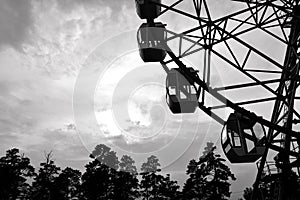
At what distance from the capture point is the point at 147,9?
380 inches

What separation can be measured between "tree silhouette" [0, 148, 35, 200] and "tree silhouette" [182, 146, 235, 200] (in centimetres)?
2824

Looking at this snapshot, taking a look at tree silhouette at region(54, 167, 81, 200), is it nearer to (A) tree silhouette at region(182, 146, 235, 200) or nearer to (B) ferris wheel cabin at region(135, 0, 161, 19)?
(A) tree silhouette at region(182, 146, 235, 200)

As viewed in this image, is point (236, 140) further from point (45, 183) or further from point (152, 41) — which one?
point (45, 183)

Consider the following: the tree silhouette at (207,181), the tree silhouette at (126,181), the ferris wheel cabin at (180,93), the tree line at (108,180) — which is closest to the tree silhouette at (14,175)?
the tree line at (108,180)

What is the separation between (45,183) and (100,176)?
1162cm

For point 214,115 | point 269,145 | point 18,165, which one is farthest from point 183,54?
point 18,165

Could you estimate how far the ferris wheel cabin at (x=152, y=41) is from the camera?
9.78 meters

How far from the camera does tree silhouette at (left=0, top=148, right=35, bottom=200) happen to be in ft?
157

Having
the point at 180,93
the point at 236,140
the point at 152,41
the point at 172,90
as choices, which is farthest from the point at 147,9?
the point at 236,140

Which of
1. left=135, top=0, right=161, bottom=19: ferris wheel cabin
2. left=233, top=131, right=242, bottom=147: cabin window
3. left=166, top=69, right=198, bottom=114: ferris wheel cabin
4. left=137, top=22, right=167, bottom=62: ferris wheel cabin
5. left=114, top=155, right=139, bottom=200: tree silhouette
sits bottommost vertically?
left=233, top=131, right=242, bottom=147: cabin window

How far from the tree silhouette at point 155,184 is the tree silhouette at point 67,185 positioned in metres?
12.2

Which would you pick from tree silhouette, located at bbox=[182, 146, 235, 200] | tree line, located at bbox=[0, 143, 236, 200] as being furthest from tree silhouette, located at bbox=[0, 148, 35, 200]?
tree silhouette, located at bbox=[182, 146, 235, 200]

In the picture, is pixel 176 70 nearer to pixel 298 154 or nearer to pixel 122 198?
pixel 298 154

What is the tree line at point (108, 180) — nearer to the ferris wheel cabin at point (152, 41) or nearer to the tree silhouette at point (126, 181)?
the tree silhouette at point (126, 181)
